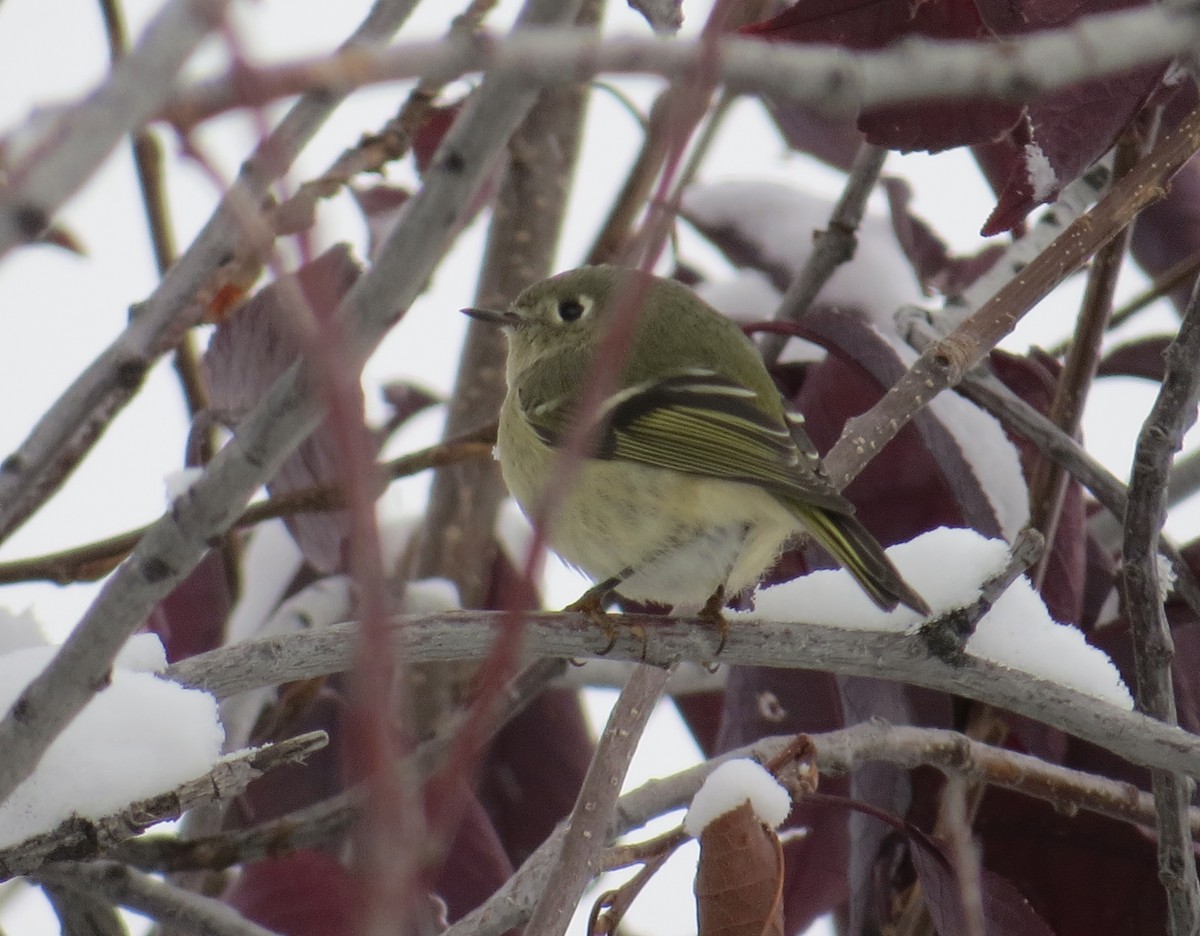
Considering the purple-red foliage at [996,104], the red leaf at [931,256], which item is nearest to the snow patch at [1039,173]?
the purple-red foliage at [996,104]

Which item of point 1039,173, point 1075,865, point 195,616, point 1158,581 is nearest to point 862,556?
point 1158,581

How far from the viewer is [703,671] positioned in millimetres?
1730

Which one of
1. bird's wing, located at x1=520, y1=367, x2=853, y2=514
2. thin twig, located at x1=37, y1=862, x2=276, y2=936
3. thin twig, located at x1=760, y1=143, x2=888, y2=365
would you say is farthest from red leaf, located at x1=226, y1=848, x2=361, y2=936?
thin twig, located at x1=760, y1=143, x2=888, y2=365

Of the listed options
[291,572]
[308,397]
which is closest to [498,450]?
[291,572]

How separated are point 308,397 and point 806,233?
132cm

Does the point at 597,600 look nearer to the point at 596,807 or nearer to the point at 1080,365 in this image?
the point at 596,807

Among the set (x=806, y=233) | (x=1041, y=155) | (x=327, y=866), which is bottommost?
(x=327, y=866)

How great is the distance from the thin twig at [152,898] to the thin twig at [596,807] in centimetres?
31

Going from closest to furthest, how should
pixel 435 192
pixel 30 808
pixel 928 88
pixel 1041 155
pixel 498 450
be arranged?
1. pixel 928 88
2. pixel 435 192
3. pixel 30 808
4. pixel 1041 155
5. pixel 498 450

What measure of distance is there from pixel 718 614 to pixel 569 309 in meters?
0.79

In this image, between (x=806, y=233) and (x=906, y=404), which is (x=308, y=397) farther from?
(x=806, y=233)

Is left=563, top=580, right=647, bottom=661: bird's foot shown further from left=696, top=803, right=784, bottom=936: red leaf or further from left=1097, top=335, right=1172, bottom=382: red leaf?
left=1097, top=335, right=1172, bottom=382: red leaf

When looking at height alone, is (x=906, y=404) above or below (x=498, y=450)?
below

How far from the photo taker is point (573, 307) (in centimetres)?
194
